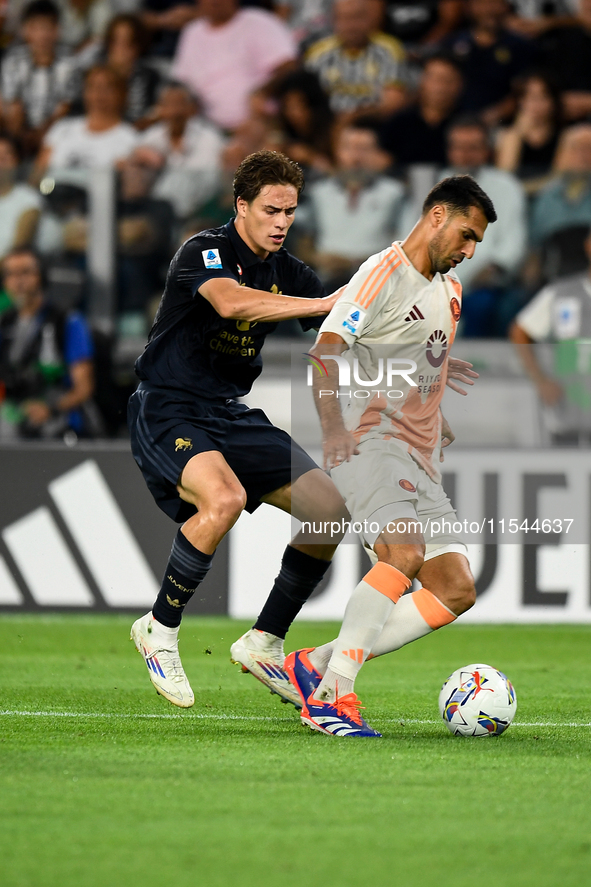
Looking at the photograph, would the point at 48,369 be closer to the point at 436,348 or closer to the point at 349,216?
the point at 349,216

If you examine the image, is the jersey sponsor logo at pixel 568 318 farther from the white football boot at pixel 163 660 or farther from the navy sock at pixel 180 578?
the white football boot at pixel 163 660

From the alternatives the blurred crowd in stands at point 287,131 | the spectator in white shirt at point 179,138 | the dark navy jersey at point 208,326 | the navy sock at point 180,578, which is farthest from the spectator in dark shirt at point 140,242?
the navy sock at point 180,578

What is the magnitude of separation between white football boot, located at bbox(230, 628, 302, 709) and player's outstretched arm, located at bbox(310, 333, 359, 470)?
991 mm

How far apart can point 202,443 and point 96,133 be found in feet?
22.9

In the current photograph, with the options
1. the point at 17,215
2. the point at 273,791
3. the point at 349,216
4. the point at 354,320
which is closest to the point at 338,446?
the point at 354,320

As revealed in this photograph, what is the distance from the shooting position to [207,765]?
405 centimetres

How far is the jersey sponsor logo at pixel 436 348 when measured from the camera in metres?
5.02

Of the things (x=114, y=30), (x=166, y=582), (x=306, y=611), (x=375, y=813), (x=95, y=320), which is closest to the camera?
(x=375, y=813)

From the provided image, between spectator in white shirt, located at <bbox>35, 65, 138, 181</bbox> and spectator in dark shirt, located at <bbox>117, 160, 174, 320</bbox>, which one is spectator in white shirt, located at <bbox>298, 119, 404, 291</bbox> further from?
spectator in white shirt, located at <bbox>35, 65, 138, 181</bbox>

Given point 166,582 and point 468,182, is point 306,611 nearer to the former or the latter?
point 166,582

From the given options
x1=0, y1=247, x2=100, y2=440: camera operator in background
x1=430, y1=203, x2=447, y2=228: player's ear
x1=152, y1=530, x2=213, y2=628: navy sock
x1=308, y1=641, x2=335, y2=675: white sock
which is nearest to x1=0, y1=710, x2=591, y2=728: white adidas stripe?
x1=308, y1=641, x2=335, y2=675: white sock

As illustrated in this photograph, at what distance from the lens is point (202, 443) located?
533 cm

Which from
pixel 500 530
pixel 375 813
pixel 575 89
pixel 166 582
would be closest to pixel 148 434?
pixel 166 582

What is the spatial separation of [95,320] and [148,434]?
4.46 metres
